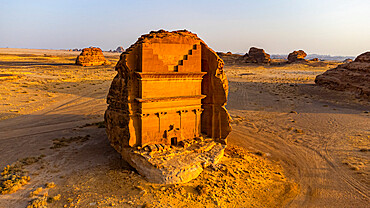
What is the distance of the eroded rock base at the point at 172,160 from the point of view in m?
8.61

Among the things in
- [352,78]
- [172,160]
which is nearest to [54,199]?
[172,160]

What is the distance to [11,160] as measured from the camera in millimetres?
10773

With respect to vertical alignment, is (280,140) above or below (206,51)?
below

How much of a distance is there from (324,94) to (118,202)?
96.7 feet

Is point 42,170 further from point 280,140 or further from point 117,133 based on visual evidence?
point 280,140

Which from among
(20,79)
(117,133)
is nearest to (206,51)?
(117,133)

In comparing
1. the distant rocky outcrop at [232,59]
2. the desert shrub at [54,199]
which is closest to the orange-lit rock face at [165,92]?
the desert shrub at [54,199]

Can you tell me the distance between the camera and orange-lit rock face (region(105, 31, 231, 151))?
31.6 ft

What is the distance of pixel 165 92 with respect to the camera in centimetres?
1009

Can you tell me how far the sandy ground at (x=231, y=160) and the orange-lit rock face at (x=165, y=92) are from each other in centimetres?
168

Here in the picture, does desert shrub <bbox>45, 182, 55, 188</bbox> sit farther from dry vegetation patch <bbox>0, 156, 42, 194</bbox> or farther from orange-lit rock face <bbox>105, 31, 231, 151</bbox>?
orange-lit rock face <bbox>105, 31, 231, 151</bbox>

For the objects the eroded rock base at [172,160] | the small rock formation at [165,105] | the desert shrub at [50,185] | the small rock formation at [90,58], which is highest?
the small rock formation at [90,58]

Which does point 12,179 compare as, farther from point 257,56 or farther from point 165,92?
point 257,56

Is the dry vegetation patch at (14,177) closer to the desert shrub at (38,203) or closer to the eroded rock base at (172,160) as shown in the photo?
the desert shrub at (38,203)
